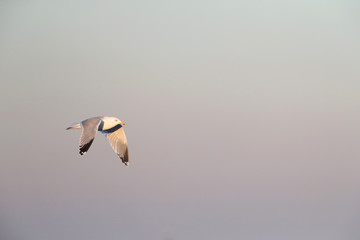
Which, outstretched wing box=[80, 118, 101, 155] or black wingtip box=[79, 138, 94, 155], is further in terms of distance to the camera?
outstretched wing box=[80, 118, 101, 155]

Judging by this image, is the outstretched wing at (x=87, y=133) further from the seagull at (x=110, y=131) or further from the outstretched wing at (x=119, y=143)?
the outstretched wing at (x=119, y=143)

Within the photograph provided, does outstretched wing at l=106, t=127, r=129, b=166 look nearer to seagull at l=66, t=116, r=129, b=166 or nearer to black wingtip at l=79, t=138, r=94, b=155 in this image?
seagull at l=66, t=116, r=129, b=166

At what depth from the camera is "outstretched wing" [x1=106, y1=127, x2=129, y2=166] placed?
537 inches

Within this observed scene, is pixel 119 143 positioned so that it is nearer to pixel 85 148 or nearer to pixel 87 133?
pixel 87 133

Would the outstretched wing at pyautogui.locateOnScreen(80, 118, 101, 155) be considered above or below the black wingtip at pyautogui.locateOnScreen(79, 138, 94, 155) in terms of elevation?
above

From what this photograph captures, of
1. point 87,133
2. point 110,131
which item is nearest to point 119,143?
point 110,131

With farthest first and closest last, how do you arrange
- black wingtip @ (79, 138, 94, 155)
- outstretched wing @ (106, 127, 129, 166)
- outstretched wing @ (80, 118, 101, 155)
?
outstretched wing @ (106, 127, 129, 166), outstretched wing @ (80, 118, 101, 155), black wingtip @ (79, 138, 94, 155)

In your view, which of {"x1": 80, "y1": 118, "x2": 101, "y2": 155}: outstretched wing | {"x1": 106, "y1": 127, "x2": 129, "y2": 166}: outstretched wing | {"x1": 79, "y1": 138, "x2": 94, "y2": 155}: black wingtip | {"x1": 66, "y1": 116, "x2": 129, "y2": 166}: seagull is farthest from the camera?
{"x1": 106, "y1": 127, "x2": 129, "y2": 166}: outstretched wing

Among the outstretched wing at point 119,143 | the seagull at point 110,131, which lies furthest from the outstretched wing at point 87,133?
the outstretched wing at point 119,143

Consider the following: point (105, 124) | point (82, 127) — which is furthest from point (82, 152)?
point (105, 124)

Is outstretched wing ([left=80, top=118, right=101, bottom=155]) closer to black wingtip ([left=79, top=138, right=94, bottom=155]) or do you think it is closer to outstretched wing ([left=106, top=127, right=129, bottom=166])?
black wingtip ([left=79, top=138, right=94, bottom=155])

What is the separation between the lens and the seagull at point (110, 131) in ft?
38.7

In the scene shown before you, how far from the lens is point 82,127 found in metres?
12.0

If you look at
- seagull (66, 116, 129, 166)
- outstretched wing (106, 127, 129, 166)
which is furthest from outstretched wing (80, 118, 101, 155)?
outstretched wing (106, 127, 129, 166)
